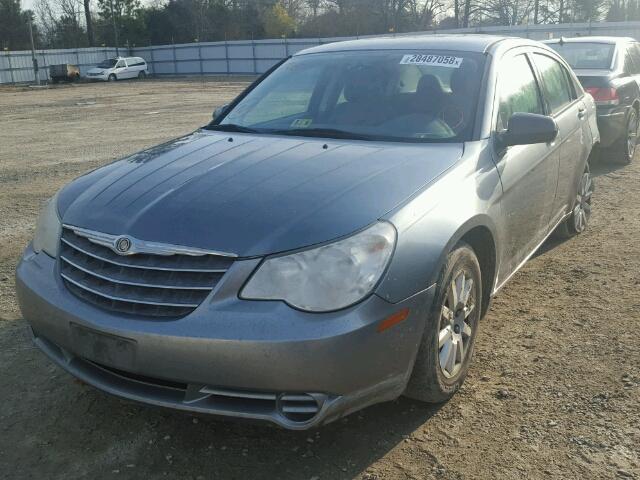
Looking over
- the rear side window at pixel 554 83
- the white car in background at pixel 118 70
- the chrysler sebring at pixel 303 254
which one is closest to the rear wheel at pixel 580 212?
the rear side window at pixel 554 83

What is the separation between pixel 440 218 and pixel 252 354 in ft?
3.43

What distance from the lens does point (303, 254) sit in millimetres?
2537

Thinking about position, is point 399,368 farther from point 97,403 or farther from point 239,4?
point 239,4

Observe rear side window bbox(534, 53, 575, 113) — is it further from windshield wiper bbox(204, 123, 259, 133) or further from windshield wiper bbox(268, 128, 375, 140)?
windshield wiper bbox(204, 123, 259, 133)

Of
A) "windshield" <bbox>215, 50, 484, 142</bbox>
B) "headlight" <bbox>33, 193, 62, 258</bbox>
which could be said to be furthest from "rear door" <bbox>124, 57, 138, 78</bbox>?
"headlight" <bbox>33, 193, 62, 258</bbox>

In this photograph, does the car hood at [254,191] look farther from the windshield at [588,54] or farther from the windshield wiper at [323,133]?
the windshield at [588,54]

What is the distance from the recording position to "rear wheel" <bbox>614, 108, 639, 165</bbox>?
28.2ft

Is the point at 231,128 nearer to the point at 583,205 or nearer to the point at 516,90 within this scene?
the point at 516,90

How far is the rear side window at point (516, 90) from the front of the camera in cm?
391

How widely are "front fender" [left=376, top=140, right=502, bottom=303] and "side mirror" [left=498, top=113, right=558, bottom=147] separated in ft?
0.65

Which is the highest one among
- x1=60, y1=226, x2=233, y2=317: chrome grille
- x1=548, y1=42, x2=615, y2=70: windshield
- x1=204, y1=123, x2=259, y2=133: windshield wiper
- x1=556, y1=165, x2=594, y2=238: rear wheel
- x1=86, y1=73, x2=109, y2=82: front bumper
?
x1=548, y1=42, x2=615, y2=70: windshield

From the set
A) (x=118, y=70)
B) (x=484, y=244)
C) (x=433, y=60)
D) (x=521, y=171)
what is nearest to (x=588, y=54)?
(x=433, y=60)

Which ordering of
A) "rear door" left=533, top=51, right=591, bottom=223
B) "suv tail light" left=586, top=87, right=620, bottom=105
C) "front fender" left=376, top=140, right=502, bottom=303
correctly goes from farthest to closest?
"suv tail light" left=586, top=87, right=620, bottom=105 → "rear door" left=533, top=51, right=591, bottom=223 → "front fender" left=376, top=140, right=502, bottom=303

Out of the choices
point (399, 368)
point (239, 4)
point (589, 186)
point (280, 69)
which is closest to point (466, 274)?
point (399, 368)
